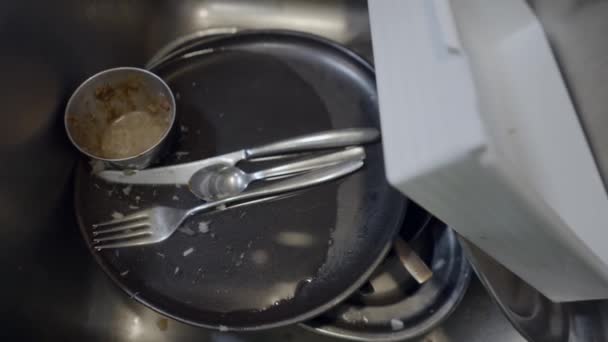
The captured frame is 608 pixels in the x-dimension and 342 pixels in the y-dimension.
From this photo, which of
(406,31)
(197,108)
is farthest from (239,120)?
(406,31)

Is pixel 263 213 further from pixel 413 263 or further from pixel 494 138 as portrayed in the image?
pixel 494 138

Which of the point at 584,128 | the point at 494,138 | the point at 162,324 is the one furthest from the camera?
the point at 162,324

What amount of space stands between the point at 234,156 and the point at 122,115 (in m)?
0.17

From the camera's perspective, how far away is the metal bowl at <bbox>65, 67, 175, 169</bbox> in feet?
1.72

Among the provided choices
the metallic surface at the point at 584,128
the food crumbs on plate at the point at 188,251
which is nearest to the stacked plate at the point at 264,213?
the food crumbs on plate at the point at 188,251

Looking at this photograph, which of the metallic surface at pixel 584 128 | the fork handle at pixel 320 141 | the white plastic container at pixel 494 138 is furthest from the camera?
the fork handle at pixel 320 141

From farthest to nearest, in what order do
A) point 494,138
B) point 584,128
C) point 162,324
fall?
point 162,324 → point 584,128 → point 494,138

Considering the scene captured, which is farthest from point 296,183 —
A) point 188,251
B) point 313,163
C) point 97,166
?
point 97,166

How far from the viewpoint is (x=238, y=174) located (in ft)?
1.72

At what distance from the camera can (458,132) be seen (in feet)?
0.87

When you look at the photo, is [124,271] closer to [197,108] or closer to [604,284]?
[197,108]

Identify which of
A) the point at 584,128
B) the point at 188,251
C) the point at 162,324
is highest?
the point at 584,128

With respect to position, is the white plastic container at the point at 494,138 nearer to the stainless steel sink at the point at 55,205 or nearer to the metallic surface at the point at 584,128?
the metallic surface at the point at 584,128

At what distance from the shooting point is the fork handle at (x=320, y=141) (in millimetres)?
518
